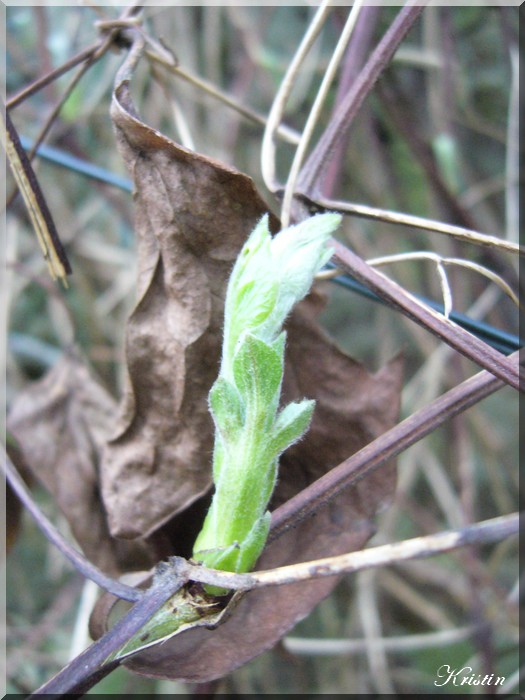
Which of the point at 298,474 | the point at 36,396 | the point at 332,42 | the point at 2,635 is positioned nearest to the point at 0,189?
the point at 36,396

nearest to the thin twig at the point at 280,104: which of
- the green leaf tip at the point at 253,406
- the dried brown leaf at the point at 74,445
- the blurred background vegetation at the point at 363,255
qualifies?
the green leaf tip at the point at 253,406

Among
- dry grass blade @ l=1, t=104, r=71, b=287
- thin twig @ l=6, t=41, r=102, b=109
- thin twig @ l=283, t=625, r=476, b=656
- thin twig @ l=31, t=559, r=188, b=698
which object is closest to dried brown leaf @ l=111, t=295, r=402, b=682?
thin twig @ l=31, t=559, r=188, b=698

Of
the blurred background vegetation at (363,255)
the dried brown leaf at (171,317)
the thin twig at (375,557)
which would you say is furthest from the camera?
the blurred background vegetation at (363,255)

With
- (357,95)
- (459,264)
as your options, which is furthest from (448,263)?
(357,95)

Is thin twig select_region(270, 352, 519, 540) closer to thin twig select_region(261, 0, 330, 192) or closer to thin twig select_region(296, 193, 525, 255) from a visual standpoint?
thin twig select_region(296, 193, 525, 255)

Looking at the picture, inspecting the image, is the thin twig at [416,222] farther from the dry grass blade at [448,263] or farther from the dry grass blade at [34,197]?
the dry grass blade at [34,197]

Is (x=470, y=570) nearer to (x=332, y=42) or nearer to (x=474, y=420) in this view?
(x=474, y=420)

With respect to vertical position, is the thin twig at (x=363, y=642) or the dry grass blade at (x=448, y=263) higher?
the dry grass blade at (x=448, y=263)
